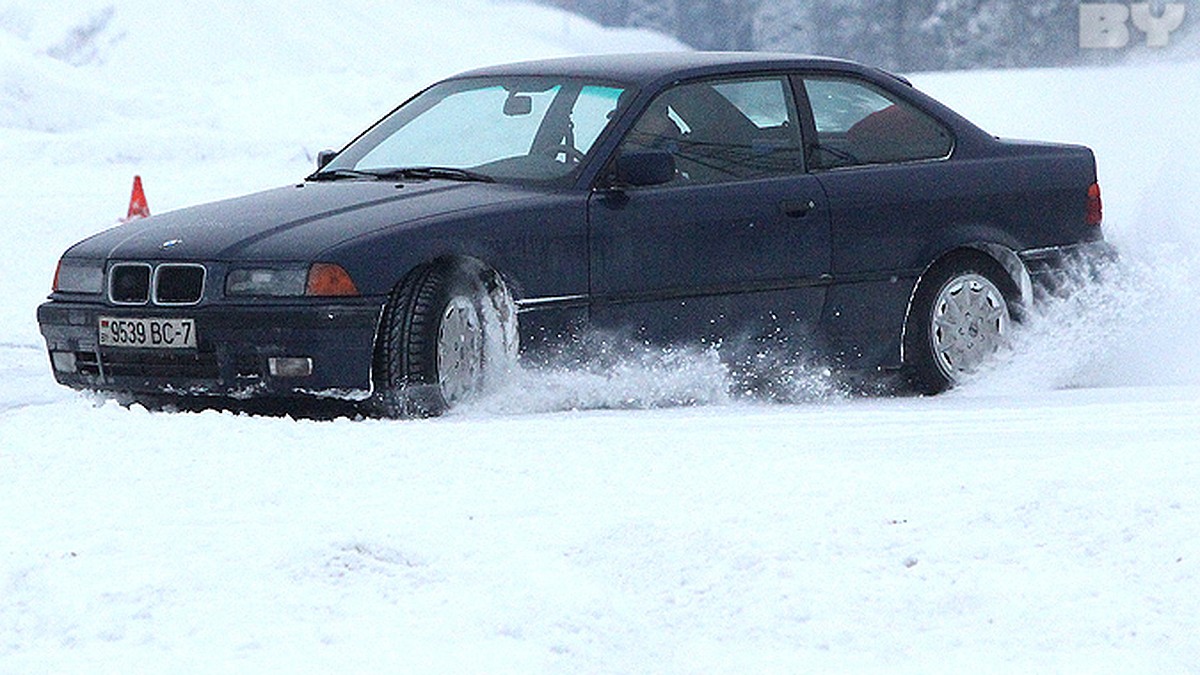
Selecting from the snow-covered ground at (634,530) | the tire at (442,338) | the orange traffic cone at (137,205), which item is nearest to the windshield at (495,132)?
the tire at (442,338)

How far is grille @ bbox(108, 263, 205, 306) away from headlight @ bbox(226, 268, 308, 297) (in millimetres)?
125

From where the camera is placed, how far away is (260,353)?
6.95m

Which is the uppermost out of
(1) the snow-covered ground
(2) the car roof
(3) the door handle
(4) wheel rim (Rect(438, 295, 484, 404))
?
(2) the car roof

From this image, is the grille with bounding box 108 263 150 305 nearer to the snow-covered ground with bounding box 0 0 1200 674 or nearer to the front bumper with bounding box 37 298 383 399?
the front bumper with bounding box 37 298 383 399

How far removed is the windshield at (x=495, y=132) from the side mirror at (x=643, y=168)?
21cm

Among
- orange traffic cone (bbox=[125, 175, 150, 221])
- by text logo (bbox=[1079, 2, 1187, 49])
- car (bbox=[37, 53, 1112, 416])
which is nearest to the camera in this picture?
car (bbox=[37, 53, 1112, 416])

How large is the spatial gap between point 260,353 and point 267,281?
238 millimetres

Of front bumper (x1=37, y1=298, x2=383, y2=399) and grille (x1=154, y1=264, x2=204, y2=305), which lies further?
grille (x1=154, y1=264, x2=204, y2=305)

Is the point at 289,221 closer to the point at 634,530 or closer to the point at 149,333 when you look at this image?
the point at 149,333

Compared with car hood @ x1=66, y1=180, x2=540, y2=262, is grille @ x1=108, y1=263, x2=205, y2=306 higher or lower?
lower

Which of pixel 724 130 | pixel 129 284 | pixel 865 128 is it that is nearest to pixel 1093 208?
pixel 865 128

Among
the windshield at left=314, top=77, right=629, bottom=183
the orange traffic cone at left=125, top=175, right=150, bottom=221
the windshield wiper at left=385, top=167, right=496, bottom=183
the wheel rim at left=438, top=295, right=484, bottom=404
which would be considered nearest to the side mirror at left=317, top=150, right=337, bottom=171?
the windshield at left=314, top=77, right=629, bottom=183

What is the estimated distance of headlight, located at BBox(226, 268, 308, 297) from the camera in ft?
22.7

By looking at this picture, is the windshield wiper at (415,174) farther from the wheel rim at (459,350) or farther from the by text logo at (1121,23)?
the by text logo at (1121,23)
